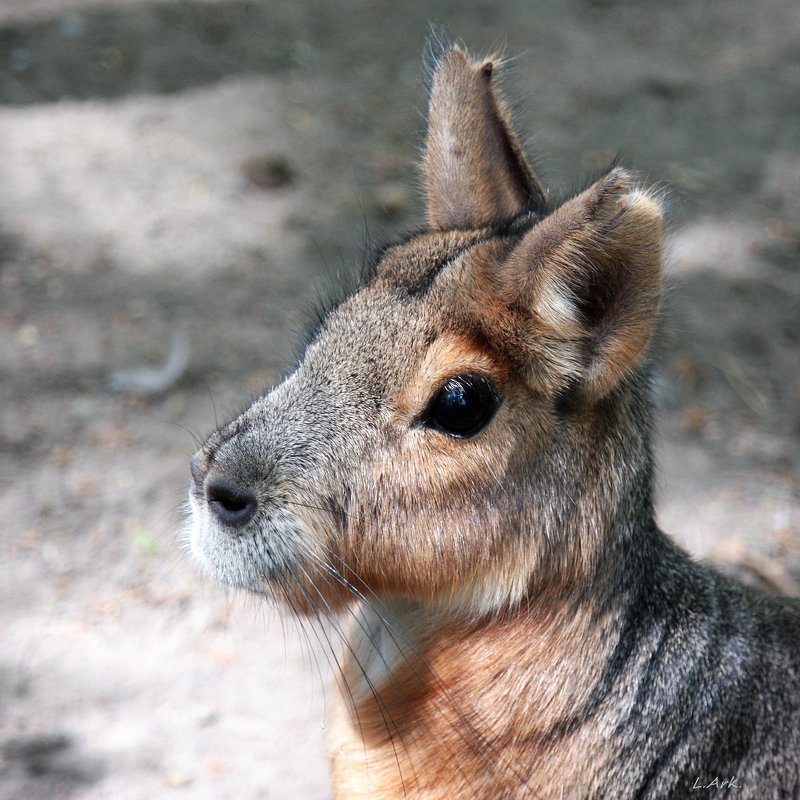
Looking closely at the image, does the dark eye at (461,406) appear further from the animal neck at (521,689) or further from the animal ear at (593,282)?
the animal neck at (521,689)

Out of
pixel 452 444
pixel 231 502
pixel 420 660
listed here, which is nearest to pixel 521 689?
pixel 420 660

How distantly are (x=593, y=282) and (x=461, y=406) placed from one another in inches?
14.7

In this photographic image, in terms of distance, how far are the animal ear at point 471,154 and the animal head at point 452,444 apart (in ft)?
1.02

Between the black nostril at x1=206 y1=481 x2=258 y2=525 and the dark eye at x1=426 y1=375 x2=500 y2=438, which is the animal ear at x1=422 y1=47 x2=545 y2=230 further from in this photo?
the black nostril at x1=206 y1=481 x2=258 y2=525

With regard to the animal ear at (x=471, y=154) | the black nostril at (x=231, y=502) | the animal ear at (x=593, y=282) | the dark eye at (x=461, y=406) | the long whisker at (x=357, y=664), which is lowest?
the long whisker at (x=357, y=664)

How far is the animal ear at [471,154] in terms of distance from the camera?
2516 millimetres

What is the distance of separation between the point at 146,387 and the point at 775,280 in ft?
10.7

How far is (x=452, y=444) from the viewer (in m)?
2.14

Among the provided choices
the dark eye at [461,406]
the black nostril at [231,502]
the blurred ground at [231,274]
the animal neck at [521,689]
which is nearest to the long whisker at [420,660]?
the animal neck at [521,689]

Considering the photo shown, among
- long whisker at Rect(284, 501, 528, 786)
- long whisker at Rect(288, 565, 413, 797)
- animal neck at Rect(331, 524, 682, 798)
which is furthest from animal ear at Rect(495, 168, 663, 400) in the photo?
long whisker at Rect(288, 565, 413, 797)

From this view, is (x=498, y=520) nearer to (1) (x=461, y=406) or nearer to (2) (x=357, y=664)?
(1) (x=461, y=406)

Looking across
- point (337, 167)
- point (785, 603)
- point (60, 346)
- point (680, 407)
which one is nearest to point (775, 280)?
point (680, 407)

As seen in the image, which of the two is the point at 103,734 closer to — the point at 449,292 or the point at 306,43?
the point at 449,292

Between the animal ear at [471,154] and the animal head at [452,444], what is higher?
the animal ear at [471,154]
